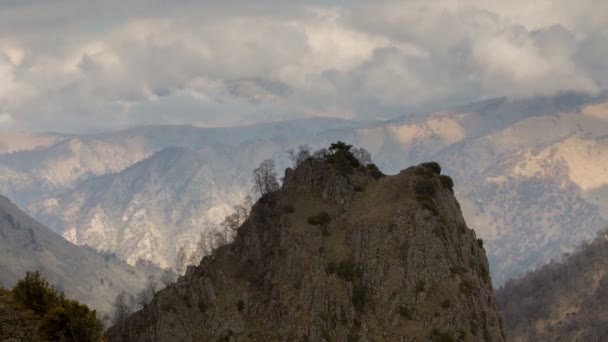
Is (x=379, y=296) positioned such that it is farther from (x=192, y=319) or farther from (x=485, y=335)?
(x=192, y=319)

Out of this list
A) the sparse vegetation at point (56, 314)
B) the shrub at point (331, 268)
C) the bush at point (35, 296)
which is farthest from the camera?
the shrub at point (331, 268)

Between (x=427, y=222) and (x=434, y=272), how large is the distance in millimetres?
12291

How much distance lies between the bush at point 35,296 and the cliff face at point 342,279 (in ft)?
206

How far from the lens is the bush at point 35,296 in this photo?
386 feet

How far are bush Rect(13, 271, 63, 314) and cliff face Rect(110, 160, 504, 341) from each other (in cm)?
6264

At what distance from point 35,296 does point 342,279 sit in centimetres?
7552

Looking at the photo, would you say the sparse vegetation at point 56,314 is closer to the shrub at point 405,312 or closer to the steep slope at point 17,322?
the steep slope at point 17,322

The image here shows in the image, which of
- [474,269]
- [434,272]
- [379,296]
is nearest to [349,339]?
[379,296]

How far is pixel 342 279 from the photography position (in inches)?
6998

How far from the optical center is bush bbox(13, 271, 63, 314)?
386 ft

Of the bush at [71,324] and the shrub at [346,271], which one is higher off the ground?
the shrub at [346,271]

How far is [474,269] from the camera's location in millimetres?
186500

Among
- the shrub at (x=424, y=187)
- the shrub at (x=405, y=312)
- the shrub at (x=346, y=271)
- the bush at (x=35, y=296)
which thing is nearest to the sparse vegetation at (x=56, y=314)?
the bush at (x=35, y=296)

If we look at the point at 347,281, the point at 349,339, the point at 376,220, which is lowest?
the point at 349,339
